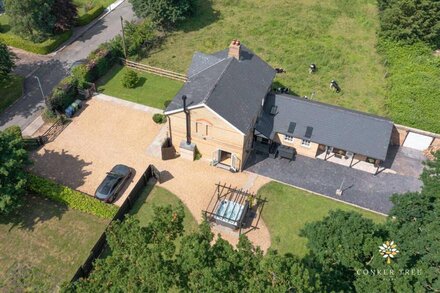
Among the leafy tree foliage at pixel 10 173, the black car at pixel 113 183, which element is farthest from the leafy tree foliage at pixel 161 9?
the leafy tree foliage at pixel 10 173

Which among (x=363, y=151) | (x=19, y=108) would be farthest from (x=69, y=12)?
(x=363, y=151)

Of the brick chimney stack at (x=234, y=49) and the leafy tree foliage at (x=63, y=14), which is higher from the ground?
the brick chimney stack at (x=234, y=49)

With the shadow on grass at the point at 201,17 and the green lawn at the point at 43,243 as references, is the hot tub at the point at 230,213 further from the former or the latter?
the shadow on grass at the point at 201,17

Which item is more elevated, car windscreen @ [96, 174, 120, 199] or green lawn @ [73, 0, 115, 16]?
green lawn @ [73, 0, 115, 16]

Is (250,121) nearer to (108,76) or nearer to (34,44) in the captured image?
(108,76)

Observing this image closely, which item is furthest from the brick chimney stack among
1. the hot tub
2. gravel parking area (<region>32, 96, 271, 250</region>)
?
the hot tub

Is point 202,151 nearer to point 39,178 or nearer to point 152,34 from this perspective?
point 39,178

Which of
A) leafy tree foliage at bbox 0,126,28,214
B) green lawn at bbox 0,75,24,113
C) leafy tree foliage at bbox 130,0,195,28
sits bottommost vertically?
green lawn at bbox 0,75,24,113

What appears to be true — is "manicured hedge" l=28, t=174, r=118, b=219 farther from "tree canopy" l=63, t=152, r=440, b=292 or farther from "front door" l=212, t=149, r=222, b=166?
"tree canopy" l=63, t=152, r=440, b=292
